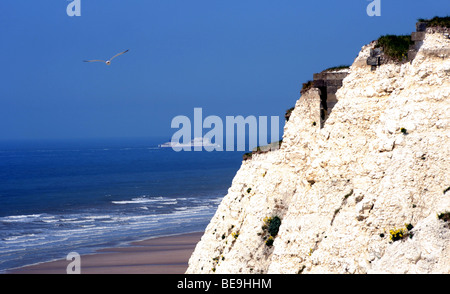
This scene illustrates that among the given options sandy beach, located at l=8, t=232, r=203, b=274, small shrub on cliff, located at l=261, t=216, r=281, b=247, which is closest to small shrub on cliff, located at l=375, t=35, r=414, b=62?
small shrub on cliff, located at l=261, t=216, r=281, b=247

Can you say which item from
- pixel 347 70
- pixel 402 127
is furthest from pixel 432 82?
pixel 347 70

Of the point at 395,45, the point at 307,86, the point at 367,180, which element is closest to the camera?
the point at 367,180

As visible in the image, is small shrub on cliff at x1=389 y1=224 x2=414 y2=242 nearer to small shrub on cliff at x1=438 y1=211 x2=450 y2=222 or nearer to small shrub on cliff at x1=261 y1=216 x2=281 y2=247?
small shrub on cliff at x1=438 y1=211 x2=450 y2=222

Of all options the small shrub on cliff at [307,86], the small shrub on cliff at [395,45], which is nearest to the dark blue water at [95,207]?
the small shrub on cliff at [307,86]

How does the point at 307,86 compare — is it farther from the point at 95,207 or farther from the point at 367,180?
the point at 95,207

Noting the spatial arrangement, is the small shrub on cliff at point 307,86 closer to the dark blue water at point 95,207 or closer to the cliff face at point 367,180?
the cliff face at point 367,180

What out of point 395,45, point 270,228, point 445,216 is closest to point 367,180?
point 445,216
